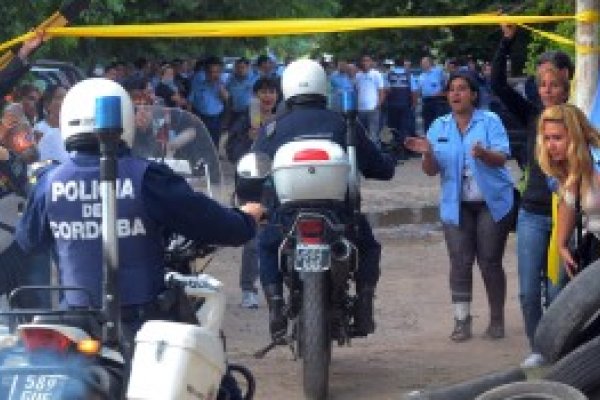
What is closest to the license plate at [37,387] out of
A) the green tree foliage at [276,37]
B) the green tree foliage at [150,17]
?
the green tree foliage at [276,37]

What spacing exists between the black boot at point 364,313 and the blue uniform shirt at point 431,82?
21.1m

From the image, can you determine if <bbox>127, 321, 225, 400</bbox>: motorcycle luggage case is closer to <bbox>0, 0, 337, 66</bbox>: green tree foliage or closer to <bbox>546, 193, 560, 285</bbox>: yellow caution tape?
<bbox>546, 193, 560, 285</bbox>: yellow caution tape

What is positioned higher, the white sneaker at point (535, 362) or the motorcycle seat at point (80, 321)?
the motorcycle seat at point (80, 321)

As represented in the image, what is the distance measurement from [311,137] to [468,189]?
1.67m

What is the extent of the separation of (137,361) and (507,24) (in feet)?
16.1

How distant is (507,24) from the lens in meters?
9.82

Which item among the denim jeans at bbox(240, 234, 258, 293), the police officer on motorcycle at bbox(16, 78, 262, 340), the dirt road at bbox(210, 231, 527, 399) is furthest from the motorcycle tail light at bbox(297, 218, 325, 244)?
the denim jeans at bbox(240, 234, 258, 293)

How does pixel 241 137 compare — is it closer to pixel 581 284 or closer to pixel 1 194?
pixel 1 194

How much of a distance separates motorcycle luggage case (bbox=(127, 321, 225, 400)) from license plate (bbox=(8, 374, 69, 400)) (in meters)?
0.23

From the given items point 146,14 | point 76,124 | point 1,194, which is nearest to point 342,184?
point 1,194

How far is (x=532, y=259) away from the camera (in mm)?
9523

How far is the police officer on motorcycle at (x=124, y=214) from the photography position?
6.10 m

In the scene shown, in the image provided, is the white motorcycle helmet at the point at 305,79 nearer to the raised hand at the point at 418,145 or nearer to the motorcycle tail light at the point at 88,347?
the raised hand at the point at 418,145

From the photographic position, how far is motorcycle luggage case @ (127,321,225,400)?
17.8 feet
